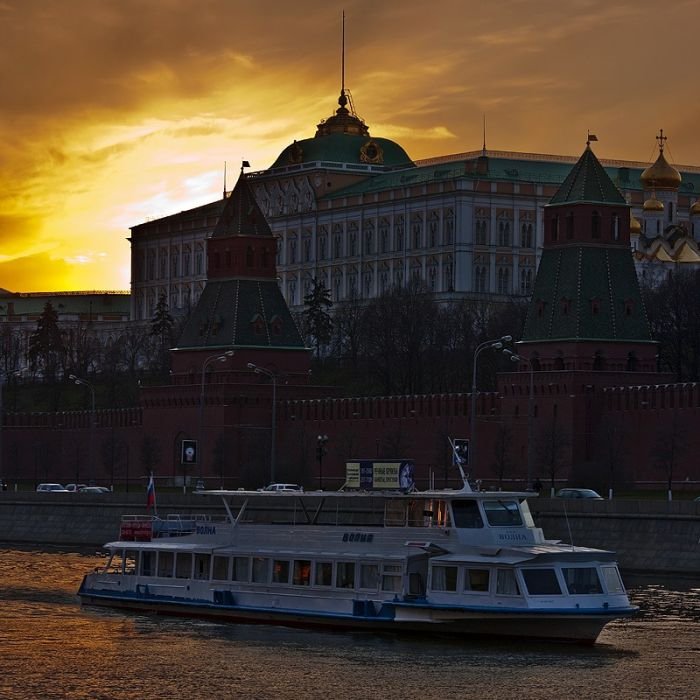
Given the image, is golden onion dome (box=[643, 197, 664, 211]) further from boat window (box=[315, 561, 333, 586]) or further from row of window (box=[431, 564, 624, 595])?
row of window (box=[431, 564, 624, 595])

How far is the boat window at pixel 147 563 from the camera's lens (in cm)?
6850

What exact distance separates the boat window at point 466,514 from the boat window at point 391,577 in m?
1.85

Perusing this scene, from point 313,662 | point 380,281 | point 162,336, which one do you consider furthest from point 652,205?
point 313,662

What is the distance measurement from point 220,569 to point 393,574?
613cm

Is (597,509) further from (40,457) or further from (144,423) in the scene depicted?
(40,457)

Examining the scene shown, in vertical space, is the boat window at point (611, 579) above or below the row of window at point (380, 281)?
below

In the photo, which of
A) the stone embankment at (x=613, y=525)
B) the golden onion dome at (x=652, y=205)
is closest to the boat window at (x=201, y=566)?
the stone embankment at (x=613, y=525)

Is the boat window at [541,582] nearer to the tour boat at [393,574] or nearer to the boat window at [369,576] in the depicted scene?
the tour boat at [393,574]

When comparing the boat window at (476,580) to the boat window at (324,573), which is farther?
the boat window at (324,573)

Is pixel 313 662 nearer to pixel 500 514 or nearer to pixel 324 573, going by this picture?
pixel 324 573

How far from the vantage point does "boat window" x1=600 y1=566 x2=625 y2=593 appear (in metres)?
60.0

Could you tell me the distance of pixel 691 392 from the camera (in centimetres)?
10106

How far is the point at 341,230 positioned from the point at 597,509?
117 meters

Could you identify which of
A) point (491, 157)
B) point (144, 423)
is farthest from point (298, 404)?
point (491, 157)
